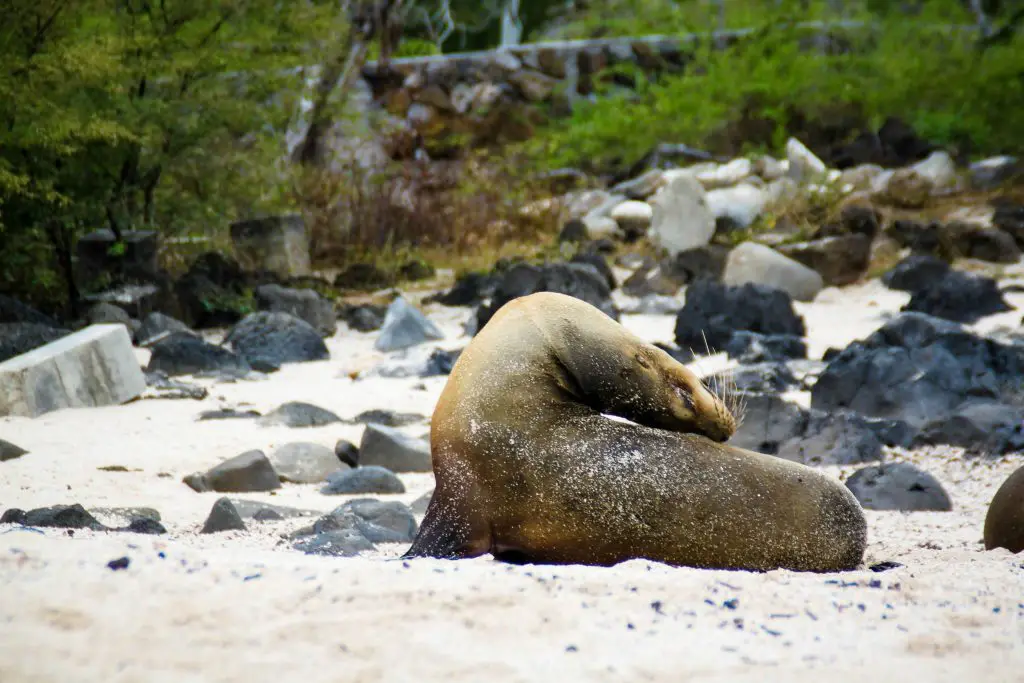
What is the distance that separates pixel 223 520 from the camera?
12.1 ft

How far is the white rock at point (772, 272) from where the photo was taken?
9.29m

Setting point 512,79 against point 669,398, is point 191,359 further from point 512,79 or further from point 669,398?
point 512,79

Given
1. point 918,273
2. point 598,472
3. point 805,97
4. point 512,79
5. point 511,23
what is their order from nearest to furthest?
1. point 598,472
2. point 918,273
3. point 805,97
4. point 512,79
5. point 511,23

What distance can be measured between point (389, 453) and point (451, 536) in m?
1.71

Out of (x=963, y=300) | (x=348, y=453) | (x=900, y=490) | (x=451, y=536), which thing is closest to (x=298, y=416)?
(x=348, y=453)

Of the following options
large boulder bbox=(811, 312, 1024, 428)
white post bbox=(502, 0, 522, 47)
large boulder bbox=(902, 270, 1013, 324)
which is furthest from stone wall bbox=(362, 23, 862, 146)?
large boulder bbox=(811, 312, 1024, 428)

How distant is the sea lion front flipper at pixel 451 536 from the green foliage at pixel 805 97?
535 inches

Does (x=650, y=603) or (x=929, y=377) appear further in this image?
(x=929, y=377)

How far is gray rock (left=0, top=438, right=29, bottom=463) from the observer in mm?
4520

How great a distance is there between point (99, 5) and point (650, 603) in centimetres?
726

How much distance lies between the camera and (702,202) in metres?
11.2

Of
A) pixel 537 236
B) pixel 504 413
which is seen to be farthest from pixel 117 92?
pixel 504 413

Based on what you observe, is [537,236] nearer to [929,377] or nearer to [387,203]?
[387,203]

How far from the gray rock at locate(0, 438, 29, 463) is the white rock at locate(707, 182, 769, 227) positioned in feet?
26.8
